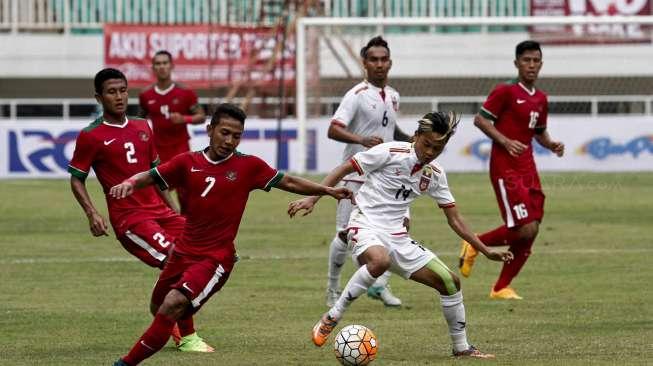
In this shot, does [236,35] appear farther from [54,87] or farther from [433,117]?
[433,117]

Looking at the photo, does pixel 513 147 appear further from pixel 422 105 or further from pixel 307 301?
pixel 422 105

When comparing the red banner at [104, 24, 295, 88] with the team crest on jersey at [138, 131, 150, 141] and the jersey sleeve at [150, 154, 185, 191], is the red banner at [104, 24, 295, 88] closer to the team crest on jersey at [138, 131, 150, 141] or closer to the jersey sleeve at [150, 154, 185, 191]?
the team crest on jersey at [138, 131, 150, 141]

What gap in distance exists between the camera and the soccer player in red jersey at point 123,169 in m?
10.5

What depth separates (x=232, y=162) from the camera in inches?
366

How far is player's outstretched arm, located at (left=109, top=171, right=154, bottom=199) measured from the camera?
8.95m

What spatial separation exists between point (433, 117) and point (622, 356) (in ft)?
6.85

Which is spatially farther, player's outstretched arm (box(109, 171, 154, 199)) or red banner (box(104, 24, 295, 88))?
red banner (box(104, 24, 295, 88))

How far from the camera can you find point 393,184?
10.2 metres

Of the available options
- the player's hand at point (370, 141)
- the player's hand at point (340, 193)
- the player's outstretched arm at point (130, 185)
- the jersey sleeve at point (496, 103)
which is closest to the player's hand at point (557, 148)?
the jersey sleeve at point (496, 103)

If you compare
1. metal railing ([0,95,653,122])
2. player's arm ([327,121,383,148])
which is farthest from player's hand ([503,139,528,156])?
metal railing ([0,95,653,122])

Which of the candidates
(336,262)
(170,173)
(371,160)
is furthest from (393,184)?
(336,262)

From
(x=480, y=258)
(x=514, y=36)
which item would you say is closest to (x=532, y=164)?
(x=480, y=258)

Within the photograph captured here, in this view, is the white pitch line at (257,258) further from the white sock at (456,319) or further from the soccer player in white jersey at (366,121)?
the white sock at (456,319)

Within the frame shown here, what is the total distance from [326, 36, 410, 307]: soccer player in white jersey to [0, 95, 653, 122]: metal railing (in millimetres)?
19968
